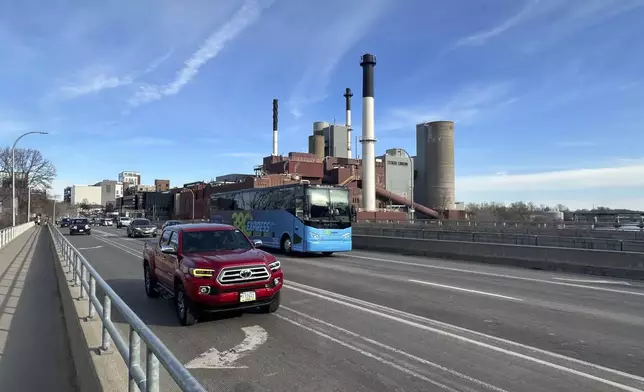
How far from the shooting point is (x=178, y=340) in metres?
7.40

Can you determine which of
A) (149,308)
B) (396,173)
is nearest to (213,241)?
(149,308)

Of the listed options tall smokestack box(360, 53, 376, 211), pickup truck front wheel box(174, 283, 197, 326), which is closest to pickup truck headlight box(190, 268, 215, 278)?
pickup truck front wheel box(174, 283, 197, 326)

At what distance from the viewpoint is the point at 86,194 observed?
19200 centimetres

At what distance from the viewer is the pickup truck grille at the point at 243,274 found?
7.84 m

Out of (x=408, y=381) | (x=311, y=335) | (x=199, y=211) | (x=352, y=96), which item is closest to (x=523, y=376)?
(x=408, y=381)

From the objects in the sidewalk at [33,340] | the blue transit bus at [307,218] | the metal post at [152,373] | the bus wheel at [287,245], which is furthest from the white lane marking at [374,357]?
the bus wheel at [287,245]

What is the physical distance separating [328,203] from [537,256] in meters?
9.20

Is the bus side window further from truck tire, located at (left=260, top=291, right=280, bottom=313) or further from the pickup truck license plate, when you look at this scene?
the pickup truck license plate

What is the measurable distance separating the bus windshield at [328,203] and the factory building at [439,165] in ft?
327

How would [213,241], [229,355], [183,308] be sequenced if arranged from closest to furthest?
[229,355], [183,308], [213,241]

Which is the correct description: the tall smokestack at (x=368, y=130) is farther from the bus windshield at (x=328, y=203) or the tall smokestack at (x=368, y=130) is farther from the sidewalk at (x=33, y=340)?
the sidewalk at (x=33, y=340)

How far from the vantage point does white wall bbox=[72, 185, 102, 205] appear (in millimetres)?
189000

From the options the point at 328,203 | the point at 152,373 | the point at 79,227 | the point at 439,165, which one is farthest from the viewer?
the point at 439,165

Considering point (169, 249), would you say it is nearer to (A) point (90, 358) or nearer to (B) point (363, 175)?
(A) point (90, 358)
